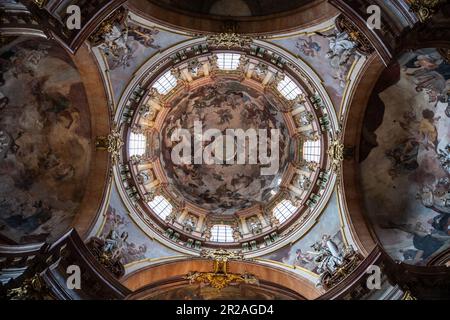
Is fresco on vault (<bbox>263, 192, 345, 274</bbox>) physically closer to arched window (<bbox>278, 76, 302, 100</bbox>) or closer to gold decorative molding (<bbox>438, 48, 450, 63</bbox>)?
arched window (<bbox>278, 76, 302, 100</bbox>)

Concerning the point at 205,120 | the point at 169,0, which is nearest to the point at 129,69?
the point at 169,0

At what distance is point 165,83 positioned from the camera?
26.2m

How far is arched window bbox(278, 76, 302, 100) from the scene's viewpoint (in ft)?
83.4

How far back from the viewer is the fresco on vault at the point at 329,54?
2181 centimetres

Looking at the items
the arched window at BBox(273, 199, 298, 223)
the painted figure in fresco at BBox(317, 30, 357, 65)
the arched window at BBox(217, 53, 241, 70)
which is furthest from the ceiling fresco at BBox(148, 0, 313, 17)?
the arched window at BBox(273, 199, 298, 223)

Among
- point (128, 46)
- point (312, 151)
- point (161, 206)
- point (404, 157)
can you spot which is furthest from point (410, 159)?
point (128, 46)

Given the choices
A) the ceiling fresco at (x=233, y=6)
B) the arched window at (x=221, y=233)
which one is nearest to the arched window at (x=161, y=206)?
the arched window at (x=221, y=233)

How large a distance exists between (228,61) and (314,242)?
9737 mm

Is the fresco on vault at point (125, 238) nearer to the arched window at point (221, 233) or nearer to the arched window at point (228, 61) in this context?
the arched window at point (221, 233)

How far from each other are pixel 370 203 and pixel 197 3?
11.7 metres

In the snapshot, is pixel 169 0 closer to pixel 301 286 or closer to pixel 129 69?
pixel 129 69

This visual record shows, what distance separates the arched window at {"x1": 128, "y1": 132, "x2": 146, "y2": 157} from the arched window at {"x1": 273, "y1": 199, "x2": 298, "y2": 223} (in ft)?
25.0

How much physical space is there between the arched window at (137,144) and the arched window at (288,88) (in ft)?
24.6

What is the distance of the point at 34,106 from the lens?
22.3 metres
